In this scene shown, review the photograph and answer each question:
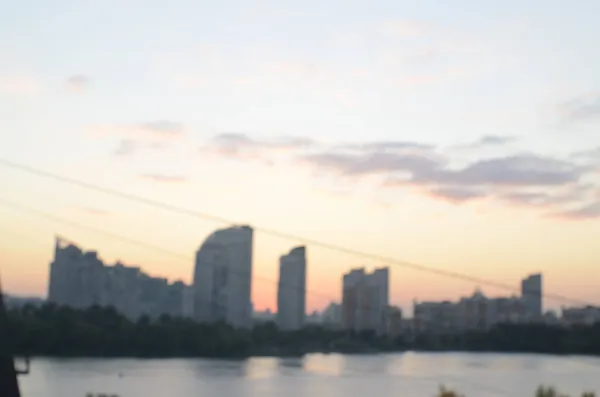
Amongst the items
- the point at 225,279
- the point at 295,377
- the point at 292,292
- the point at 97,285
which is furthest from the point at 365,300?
the point at 295,377

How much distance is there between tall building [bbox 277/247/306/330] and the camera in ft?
82.4

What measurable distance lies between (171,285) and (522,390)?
652 inches

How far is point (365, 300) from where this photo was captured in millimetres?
28531

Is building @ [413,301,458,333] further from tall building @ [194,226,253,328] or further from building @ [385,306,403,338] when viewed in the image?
tall building @ [194,226,253,328]

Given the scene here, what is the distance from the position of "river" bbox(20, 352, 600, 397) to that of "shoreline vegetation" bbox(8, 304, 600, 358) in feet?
1.18

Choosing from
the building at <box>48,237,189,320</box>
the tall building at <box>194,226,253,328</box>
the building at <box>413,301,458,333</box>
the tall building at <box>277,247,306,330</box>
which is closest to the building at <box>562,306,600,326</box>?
the building at <box>413,301,458,333</box>

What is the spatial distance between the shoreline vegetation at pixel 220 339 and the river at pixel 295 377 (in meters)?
0.36

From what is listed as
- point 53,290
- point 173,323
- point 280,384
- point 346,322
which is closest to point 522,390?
point 280,384

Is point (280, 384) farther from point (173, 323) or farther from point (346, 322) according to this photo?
point (346, 322)

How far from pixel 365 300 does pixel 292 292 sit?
3.48m

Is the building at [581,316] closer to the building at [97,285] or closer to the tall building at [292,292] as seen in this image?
the tall building at [292,292]

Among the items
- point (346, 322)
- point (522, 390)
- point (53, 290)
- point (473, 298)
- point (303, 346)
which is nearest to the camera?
point (522, 390)

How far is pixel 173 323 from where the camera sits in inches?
719

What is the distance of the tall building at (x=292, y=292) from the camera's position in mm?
25109
